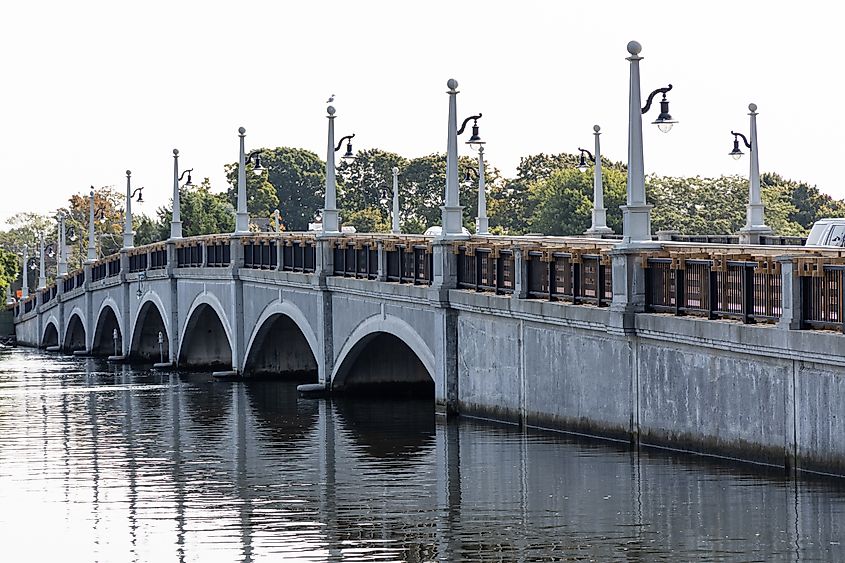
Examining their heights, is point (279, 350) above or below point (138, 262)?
below

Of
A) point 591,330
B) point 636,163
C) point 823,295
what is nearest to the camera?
point 823,295

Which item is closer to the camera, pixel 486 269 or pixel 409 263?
pixel 486 269

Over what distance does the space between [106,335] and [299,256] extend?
41.6 metres

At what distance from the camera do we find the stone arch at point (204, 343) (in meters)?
66.8

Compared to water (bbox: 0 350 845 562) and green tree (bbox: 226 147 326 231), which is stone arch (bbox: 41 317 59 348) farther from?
water (bbox: 0 350 845 562)

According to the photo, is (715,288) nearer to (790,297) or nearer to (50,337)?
(790,297)

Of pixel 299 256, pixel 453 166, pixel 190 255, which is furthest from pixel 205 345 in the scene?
pixel 453 166

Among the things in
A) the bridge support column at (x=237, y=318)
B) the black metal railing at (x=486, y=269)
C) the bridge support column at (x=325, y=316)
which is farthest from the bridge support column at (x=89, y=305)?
the black metal railing at (x=486, y=269)

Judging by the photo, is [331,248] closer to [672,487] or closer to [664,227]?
[672,487]

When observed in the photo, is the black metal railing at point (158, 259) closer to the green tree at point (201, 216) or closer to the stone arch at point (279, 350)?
the stone arch at point (279, 350)

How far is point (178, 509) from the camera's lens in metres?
26.1

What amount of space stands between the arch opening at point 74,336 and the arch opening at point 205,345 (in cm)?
2858

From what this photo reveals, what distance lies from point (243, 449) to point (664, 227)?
A: 96653mm

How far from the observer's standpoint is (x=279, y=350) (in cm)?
5744
